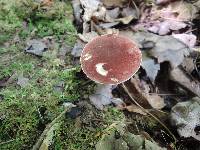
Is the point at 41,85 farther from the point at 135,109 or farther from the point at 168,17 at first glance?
the point at 168,17

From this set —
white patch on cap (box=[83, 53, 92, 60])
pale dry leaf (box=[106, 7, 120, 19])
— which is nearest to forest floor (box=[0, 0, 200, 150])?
pale dry leaf (box=[106, 7, 120, 19])

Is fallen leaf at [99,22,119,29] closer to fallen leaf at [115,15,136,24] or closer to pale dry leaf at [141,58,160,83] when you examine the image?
fallen leaf at [115,15,136,24]

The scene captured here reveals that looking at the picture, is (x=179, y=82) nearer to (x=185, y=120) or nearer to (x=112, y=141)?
(x=185, y=120)

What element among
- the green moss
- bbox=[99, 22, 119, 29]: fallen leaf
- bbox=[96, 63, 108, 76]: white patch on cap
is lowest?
the green moss

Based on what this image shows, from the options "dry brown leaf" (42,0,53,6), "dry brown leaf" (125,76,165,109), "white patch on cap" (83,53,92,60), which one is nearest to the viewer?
"white patch on cap" (83,53,92,60)

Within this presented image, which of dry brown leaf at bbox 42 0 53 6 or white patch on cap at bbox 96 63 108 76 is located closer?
white patch on cap at bbox 96 63 108 76

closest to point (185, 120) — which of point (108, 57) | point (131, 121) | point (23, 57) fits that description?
point (131, 121)
